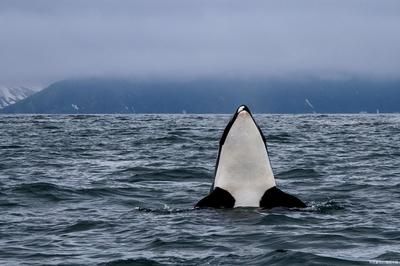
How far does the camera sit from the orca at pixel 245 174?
1383 cm

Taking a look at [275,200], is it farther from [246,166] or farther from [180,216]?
[180,216]

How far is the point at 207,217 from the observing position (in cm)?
1316

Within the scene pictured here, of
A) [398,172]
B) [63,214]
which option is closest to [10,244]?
[63,214]

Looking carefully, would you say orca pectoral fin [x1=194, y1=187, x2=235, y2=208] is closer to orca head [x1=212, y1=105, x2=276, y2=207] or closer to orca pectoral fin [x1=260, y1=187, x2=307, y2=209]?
orca head [x1=212, y1=105, x2=276, y2=207]

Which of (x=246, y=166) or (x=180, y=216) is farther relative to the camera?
(x=246, y=166)

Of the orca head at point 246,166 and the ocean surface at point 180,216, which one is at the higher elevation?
the orca head at point 246,166

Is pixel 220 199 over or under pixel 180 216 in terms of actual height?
over

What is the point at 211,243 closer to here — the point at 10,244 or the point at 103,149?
the point at 10,244

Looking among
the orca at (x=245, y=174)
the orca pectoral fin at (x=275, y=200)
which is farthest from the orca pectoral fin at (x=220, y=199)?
the orca pectoral fin at (x=275, y=200)

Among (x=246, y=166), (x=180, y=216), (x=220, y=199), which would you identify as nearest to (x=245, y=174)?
(x=246, y=166)

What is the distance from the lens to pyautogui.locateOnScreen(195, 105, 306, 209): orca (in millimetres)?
13828

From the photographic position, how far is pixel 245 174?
13891mm

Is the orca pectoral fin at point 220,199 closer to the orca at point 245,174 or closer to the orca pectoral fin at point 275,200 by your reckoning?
the orca at point 245,174

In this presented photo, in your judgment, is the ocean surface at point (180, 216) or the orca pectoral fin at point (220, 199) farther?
the orca pectoral fin at point (220, 199)
